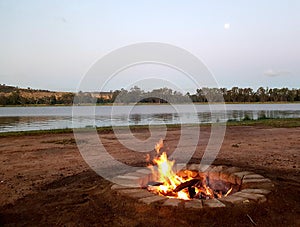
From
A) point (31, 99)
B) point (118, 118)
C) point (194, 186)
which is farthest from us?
point (31, 99)

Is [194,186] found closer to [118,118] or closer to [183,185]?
[183,185]

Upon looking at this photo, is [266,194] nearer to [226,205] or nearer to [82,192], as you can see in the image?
[226,205]

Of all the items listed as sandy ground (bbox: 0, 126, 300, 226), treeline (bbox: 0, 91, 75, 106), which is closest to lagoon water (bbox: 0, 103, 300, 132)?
sandy ground (bbox: 0, 126, 300, 226)

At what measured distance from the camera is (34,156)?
28.3 feet

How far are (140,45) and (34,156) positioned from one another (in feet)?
16.2

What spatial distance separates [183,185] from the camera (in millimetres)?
4473

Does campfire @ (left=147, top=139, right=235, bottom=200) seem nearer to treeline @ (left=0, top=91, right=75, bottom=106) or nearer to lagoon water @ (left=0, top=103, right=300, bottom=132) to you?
lagoon water @ (left=0, top=103, right=300, bottom=132)

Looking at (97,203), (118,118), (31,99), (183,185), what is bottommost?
(97,203)

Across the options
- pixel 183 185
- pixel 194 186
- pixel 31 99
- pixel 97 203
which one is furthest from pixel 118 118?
pixel 31 99

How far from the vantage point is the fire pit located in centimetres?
377

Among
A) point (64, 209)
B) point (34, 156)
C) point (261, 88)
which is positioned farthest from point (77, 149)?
point (261, 88)

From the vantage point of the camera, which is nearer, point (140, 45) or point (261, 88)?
point (140, 45)

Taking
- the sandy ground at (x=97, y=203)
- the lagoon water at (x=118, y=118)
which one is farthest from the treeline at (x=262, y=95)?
the sandy ground at (x=97, y=203)

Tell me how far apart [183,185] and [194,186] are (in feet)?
1.28
